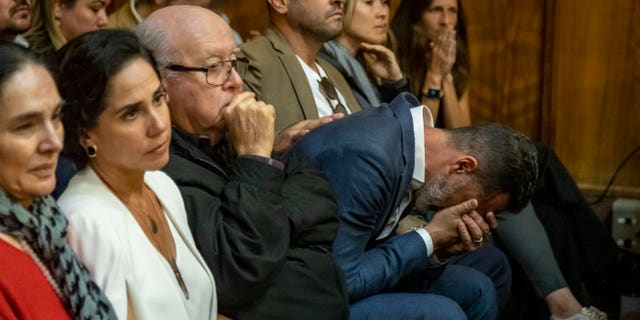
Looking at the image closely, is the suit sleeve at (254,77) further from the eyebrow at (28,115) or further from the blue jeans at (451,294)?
the eyebrow at (28,115)

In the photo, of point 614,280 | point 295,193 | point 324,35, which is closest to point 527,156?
Result: point 295,193

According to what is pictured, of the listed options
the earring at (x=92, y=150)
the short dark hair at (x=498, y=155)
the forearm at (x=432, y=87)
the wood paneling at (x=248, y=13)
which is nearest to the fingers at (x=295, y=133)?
the short dark hair at (x=498, y=155)

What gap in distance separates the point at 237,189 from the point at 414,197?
700 mm

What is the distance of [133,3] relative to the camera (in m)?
3.43

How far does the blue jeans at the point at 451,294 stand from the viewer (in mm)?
2361

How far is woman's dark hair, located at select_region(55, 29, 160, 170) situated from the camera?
1811mm

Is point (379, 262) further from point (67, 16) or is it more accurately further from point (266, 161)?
point (67, 16)

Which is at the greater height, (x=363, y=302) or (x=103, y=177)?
(x=103, y=177)

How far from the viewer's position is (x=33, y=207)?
1633 millimetres

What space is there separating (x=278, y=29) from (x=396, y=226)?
0.87 metres

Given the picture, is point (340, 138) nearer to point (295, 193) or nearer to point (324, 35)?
point (295, 193)

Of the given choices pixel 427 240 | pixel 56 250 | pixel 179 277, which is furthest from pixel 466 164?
pixel 56 250

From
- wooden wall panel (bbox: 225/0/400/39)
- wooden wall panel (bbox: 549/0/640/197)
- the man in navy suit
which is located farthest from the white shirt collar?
wooden wall panel (bbox: 225/0/400/39)

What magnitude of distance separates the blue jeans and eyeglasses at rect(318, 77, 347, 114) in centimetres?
61
